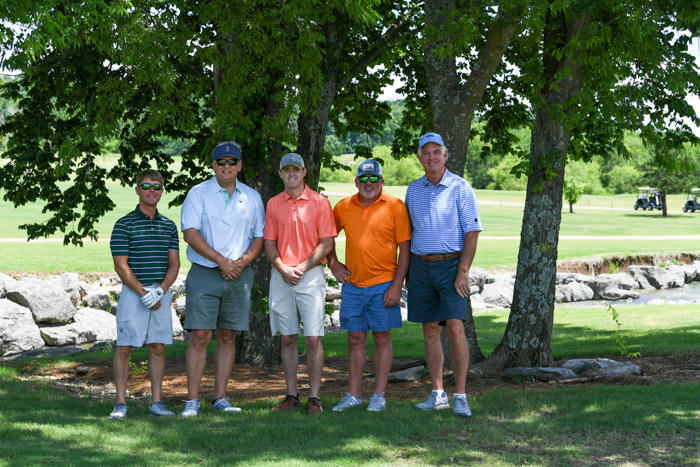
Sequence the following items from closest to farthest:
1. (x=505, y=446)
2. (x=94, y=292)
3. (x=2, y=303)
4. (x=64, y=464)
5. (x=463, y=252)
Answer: (x=64, y=464) → (x=505, y=446) → (x=463, y=252) → (x=2, y=303) → (x=94, y=292)

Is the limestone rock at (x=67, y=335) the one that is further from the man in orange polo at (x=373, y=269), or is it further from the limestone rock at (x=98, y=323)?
the man in orange polo at (x=373, y=269)

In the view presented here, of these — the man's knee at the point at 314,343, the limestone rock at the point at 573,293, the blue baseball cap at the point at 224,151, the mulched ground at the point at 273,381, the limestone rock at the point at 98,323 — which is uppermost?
the blue baseball cap at the point at 224,151

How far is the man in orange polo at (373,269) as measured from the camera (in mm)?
6234

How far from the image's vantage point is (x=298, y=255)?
6230 mm

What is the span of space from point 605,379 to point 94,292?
592 inches

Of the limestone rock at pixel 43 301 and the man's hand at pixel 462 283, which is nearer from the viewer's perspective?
the man's hand at pixel 462 283

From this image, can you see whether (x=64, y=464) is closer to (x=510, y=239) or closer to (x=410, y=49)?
(x=410, y=49)

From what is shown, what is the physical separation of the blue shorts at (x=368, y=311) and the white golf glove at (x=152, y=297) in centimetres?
157

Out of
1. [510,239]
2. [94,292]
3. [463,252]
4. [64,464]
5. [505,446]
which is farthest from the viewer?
[510,239]

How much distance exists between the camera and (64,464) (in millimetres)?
4590

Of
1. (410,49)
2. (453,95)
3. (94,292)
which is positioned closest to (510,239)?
(94,292)

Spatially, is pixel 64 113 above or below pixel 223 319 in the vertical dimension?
above

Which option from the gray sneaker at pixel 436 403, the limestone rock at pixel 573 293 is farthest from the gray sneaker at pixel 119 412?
the limestone rock at pixel 573 293

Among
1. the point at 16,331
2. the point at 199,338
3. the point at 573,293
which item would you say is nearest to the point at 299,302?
the point at 199,338
